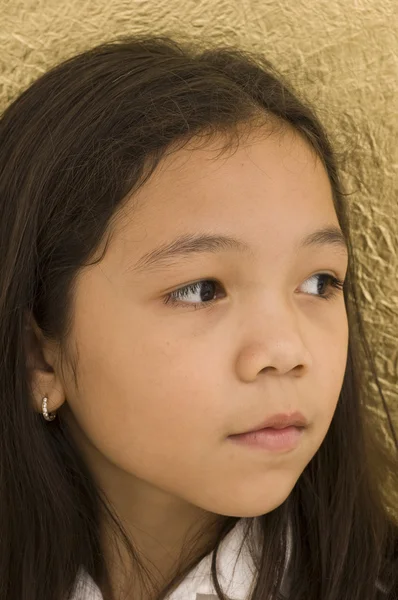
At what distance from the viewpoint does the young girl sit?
84cm

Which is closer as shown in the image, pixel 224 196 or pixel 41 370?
pixel 224 196

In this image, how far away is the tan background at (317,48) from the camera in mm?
1112

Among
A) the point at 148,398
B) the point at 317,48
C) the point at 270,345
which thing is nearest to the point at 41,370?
the point at 148,398

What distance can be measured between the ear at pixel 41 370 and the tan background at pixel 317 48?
35 centimetres

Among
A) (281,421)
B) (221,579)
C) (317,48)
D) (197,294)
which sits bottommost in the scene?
(221,579)

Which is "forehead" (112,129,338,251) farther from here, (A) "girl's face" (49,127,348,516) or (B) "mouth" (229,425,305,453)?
(B) "mouth" (229,425,305,453)

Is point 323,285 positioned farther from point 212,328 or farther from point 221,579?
point 221,579

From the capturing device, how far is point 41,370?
0.95 metres

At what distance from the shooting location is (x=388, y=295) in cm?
115

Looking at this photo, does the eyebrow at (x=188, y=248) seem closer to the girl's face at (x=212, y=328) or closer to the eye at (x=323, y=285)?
the girl's face at (x=212, y=328)

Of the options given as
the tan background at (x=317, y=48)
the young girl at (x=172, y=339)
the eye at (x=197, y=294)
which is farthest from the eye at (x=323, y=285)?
the tan background at (x=317, y=48)

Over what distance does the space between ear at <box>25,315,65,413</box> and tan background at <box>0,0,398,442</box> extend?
1.14ft

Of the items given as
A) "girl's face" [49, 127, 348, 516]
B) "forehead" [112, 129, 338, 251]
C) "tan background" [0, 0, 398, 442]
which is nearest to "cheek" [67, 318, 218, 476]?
"girl's face" [49, 127, 348, 516]

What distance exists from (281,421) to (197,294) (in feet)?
0.45
